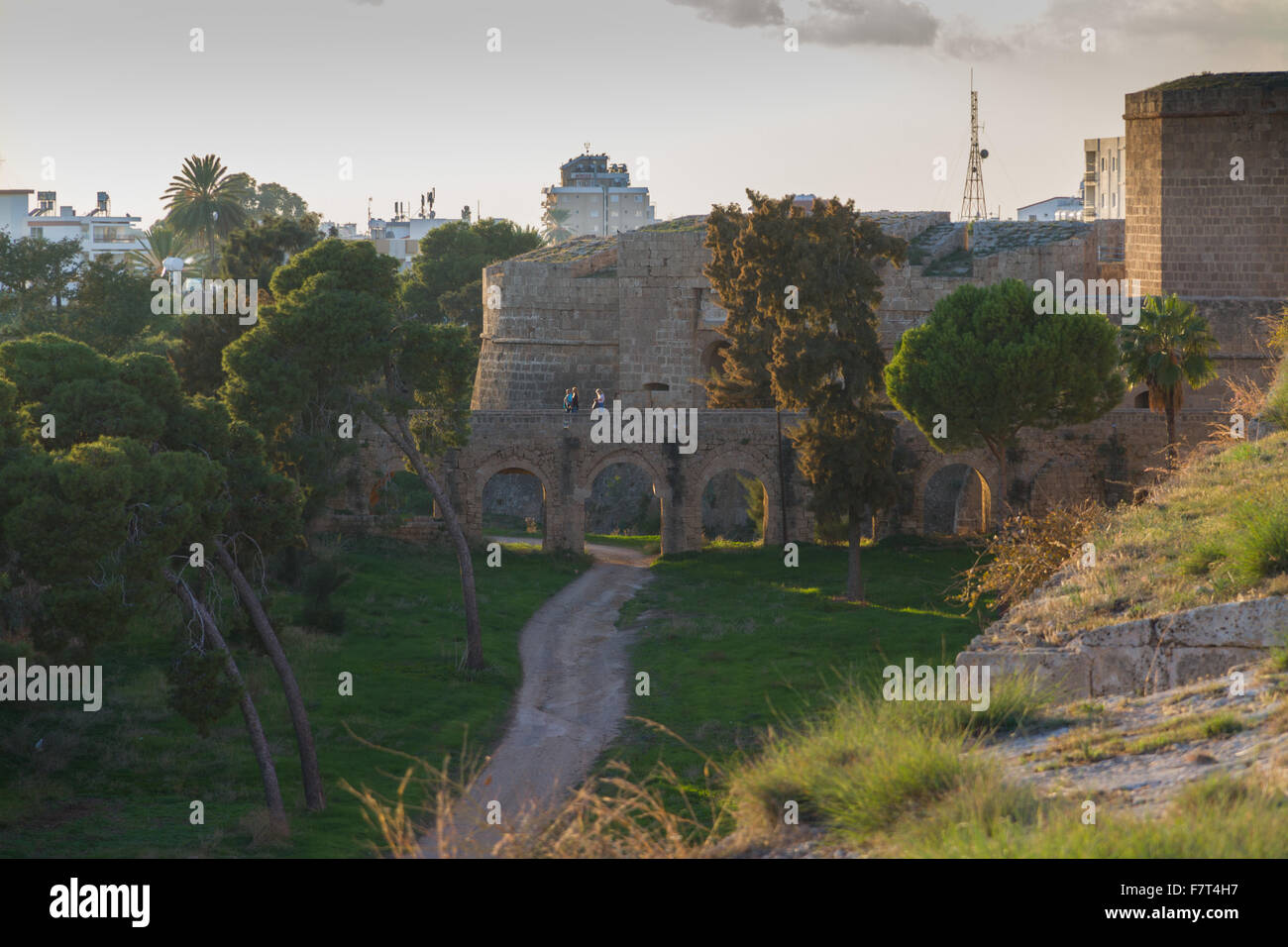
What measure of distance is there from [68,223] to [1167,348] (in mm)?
94484

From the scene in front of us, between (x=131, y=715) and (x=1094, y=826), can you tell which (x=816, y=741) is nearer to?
(x=1094, y=826)

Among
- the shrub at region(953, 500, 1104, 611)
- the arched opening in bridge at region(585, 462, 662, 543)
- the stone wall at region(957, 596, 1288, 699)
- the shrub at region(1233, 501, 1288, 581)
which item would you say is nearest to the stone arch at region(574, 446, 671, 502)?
the arched opening in bridge at region(585, 462, 662, 543)

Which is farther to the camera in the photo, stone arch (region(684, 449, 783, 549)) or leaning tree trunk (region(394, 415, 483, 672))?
stone arch (region(684, 449, 783, 549))

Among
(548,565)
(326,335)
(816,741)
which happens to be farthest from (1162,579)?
(548,565)

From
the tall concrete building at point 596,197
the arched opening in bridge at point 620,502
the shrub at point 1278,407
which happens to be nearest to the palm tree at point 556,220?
the tall concrete building at point 596,197

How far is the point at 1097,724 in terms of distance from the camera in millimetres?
9523

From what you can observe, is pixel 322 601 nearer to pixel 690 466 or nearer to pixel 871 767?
pixel 690 466

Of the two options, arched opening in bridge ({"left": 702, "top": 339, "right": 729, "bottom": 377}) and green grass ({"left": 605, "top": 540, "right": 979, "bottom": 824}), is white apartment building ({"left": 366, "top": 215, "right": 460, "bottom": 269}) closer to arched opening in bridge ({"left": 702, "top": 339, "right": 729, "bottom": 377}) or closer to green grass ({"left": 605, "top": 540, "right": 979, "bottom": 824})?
arched opening in bridge ({"left": 702, "top": 339, "right": 729, "bottom": 377})

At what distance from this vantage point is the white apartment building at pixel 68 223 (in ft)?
339

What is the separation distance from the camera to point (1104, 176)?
9188cm

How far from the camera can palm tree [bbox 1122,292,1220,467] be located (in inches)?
1359

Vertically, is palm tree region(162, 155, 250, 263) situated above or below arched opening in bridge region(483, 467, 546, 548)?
above

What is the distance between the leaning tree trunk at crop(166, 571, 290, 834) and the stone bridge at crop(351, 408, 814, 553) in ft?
75.4

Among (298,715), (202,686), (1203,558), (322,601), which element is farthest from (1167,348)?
(202,686)
